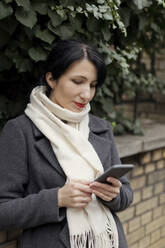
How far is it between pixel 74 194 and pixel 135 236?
6.34ft

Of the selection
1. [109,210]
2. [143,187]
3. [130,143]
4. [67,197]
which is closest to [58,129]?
[67,197]

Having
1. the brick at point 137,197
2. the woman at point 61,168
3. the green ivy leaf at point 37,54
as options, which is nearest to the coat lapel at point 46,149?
the woman at point 61,168

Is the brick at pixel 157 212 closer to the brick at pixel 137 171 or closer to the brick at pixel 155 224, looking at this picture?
the brick at pixel 155 224

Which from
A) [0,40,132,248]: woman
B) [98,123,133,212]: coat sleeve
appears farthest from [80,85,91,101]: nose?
[98,123,133,212]: coat sleeve

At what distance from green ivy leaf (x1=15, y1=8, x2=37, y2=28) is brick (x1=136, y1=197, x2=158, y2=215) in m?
1.98

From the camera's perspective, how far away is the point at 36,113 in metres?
1.85

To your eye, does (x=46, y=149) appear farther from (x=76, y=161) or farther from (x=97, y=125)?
(x=97, y=125)

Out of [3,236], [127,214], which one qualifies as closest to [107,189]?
[3,236]

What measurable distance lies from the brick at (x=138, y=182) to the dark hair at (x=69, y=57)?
157 centimetres

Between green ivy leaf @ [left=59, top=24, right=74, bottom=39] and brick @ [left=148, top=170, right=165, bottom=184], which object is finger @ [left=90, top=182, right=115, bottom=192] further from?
brick @ [left=148, top=170, right=165, bottom=184]

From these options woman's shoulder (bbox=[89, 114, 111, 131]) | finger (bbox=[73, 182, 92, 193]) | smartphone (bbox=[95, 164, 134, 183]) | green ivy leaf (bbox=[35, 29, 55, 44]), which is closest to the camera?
smartphone (bbox=[95, 164, 134, 183])

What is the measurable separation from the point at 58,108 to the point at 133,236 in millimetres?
1957

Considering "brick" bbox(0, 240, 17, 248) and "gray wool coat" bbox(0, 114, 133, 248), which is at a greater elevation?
"gray wool coat" bbox(0, 114, 133, 248)

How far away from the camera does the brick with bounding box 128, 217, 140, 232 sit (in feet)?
10.9
